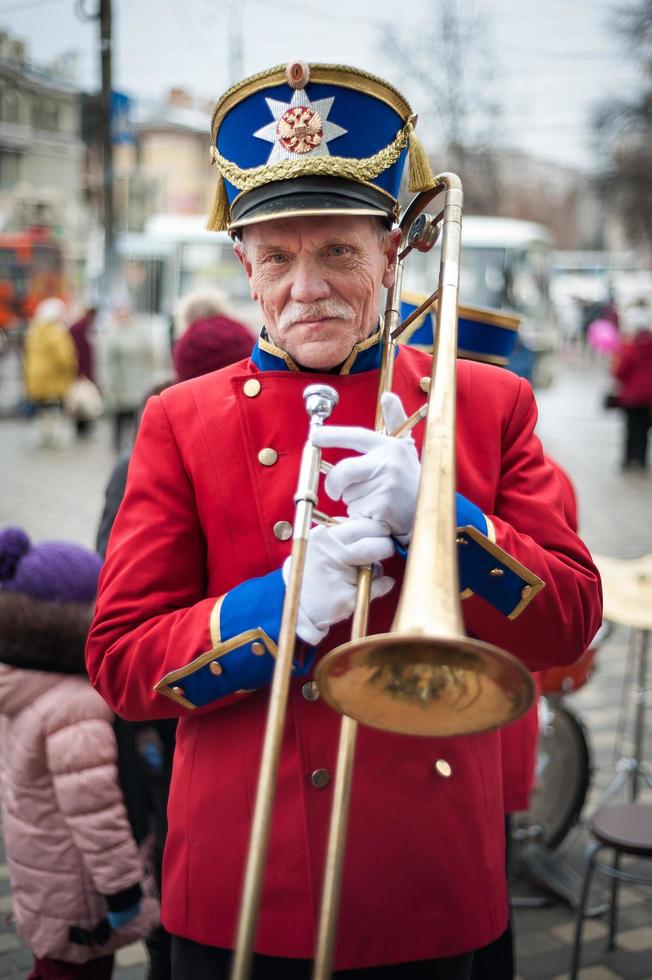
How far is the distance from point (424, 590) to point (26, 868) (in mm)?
1838

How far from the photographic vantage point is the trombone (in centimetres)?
127

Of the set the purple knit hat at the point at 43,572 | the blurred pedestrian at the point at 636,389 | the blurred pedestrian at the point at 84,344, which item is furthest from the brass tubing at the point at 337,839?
the blurred pedestrian at the point at 84,344

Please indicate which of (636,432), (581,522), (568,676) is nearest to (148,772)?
(568,676)

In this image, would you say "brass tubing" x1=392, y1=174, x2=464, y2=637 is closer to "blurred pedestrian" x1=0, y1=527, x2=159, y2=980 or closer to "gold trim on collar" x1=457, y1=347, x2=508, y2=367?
"blurred pedestrian" x1=0, y1=527, x2=159, y2=980

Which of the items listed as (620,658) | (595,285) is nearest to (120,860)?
(620,658)

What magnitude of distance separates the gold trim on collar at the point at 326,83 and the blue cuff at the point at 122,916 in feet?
6.09

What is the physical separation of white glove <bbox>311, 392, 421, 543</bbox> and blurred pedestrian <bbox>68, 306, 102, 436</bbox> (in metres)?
13.4

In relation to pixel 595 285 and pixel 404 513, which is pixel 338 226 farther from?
pixel 595 285

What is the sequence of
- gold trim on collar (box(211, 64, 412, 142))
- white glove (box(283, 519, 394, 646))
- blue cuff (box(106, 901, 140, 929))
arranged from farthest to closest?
blue cuff (box(106, 901, 140, 929)) → gold trim on collar (box(211, 64, 412, 142)) → white glove (box(283, 519, 394, 646))

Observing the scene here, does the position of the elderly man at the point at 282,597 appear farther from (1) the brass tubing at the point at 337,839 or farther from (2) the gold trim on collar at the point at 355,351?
(1) the brass tubing at the point at 337,839

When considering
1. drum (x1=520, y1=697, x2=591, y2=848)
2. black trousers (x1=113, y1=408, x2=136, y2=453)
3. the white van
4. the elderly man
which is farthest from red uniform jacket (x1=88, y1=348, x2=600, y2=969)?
the white van

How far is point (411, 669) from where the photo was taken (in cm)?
140

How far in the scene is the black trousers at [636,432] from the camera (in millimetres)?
12383

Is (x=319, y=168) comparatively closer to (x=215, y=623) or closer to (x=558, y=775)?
(x=215, y=623)
